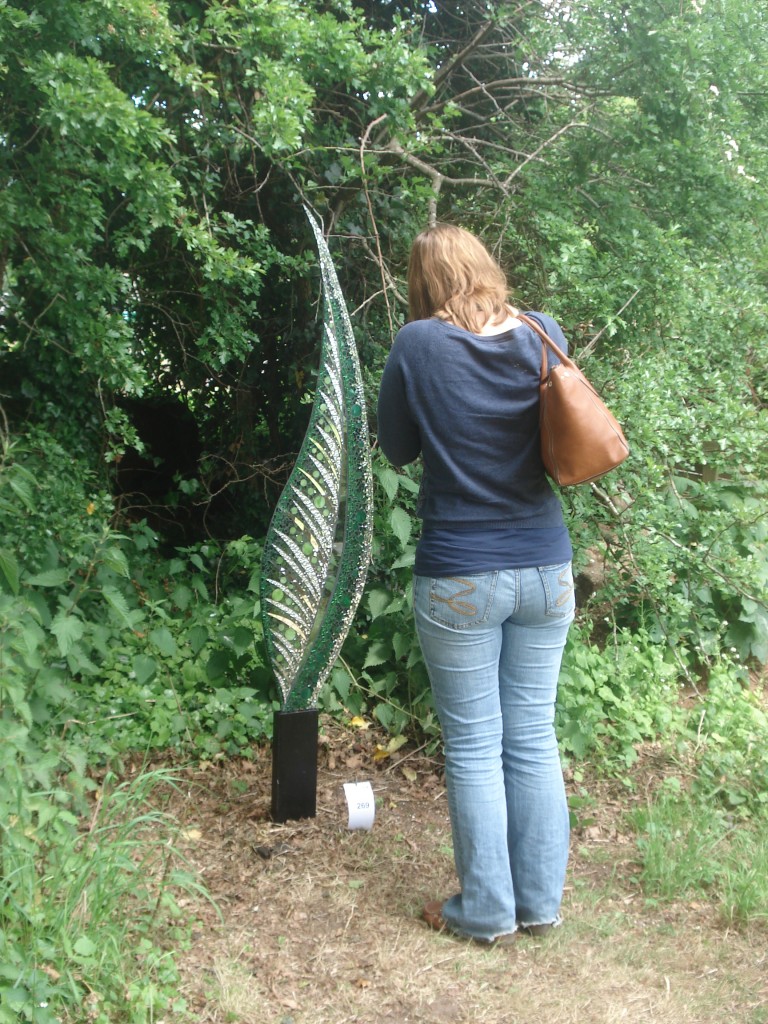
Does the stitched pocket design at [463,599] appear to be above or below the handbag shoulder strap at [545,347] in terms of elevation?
below

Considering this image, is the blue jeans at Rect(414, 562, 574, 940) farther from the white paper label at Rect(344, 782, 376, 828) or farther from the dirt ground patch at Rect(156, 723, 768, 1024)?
the white paper label at Rect(344, 782, 376, 828)

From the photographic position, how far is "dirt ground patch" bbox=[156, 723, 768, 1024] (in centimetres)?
264

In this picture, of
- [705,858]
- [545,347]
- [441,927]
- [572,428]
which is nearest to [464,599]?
[572,428]

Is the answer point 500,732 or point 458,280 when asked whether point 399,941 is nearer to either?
point 500,732

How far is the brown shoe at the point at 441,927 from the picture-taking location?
2891 mm

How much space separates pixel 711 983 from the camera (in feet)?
9.41

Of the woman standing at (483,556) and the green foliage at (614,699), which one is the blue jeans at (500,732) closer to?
the woman standing at (483,556)

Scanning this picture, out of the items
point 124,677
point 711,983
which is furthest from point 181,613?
point 711,983

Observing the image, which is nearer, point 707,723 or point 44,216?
point 44,216

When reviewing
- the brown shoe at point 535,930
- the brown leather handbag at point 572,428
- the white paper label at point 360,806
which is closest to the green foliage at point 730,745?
the brown shoe at point 535,930

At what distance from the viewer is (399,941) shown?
2.91 meters

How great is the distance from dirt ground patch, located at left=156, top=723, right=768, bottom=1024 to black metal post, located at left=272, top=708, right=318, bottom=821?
7cm

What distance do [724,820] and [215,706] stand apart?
2.07 meters

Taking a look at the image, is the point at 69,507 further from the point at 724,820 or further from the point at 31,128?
the point at 724,820
